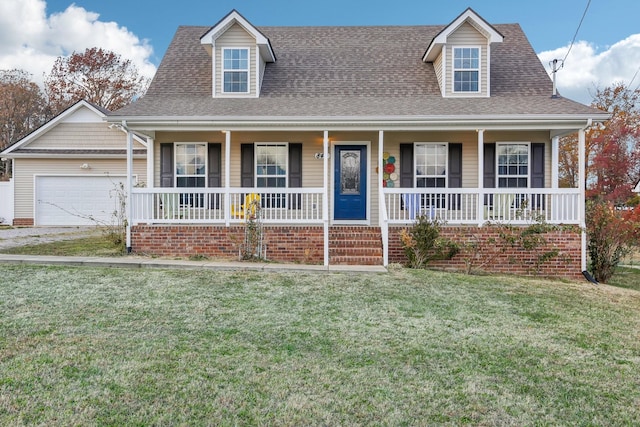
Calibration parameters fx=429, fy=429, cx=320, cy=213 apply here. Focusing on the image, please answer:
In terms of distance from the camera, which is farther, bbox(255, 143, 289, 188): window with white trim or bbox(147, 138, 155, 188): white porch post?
bbox(255, 143, 289, 188): window with white trim

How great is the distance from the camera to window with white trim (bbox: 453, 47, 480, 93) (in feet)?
37.0

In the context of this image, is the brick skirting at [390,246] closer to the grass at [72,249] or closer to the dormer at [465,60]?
the grass at [72,249]

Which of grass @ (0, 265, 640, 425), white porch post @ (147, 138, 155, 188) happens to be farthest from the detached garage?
grass @ (0, 265, 640, 425)

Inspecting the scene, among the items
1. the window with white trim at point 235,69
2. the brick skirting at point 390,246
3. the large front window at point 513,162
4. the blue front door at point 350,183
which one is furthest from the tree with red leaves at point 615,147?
the window with white trim at point 235,69

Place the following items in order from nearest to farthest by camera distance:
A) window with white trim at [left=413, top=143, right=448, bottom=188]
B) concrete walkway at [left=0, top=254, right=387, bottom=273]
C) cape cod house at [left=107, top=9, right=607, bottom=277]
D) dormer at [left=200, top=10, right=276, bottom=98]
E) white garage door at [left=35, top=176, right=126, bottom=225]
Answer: concrete walkway at [left=0, top=254, right=387, bottom=273] → cape cod house at [left=107, top=9, right=607, bottom=277] → window with white trim at [left=413, top=143, right=448, bottom=188] → dormer at [left=200, top=10, right=276, bottom=98] → white garage door at [left=35, top=176, right=126, bottom=225]

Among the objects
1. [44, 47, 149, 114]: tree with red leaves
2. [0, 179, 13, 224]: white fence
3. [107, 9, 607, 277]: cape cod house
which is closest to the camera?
[107, 9, 607, 277]: cape cod house

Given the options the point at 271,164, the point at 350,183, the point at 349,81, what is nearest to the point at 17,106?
the point at 271,164

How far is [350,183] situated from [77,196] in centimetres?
1128

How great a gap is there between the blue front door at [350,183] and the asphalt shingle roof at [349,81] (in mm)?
1331

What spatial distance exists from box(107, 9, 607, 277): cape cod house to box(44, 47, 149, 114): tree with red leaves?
64.8 ft

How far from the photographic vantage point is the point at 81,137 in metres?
16.7

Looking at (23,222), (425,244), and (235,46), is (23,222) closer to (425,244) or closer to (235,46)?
(235,46)

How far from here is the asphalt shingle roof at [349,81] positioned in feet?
32.7

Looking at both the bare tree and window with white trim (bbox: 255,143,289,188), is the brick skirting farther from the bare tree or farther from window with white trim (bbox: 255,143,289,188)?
the bare tree
